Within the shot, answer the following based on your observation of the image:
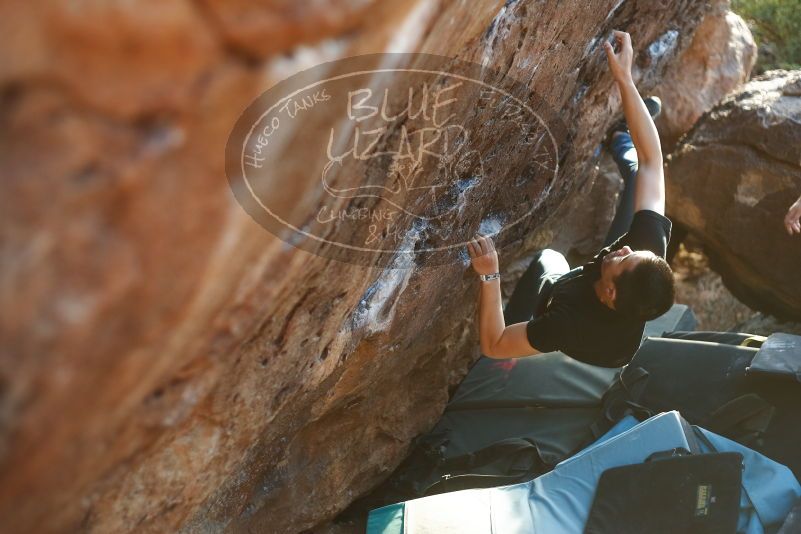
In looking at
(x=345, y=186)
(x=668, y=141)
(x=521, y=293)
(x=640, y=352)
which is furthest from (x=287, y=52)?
(x=668, y=141)

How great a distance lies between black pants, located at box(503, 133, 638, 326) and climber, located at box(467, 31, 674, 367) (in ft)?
0.88

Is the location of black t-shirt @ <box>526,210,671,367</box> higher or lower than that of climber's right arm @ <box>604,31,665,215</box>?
lower

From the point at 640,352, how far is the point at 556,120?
154 centimetres

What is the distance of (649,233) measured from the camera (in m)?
3.03

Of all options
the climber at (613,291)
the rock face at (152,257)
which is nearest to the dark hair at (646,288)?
the climber at (613,291)

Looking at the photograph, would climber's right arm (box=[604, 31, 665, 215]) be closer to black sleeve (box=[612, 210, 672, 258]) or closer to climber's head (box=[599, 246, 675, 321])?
black sleeve (box=[612, 210, 672, 258])

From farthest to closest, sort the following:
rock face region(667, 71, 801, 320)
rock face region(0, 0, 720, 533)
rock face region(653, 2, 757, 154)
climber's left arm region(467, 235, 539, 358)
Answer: rock face region(653, 2, 757, 154) → rock face region(667, 71, 801, 320) → climber's left arm region(467, 235, 539, 358) → rock face region(0, 0, 720, 533)

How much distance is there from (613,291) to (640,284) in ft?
0.43

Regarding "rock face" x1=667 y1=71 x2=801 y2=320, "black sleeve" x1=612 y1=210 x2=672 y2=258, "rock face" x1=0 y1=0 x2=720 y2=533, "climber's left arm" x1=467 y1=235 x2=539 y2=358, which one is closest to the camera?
"rock face" x1=0 y1=0 x2=720 y2=533

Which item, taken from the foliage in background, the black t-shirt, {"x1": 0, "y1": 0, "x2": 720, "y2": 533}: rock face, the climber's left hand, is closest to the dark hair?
the black t-shirt

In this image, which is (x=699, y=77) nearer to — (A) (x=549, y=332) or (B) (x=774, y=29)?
(B) (x=774, y=29)

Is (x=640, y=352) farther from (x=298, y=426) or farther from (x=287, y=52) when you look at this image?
(x=287, y=52)

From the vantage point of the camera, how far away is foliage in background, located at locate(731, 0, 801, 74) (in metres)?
8.58

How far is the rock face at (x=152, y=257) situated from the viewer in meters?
1.09
